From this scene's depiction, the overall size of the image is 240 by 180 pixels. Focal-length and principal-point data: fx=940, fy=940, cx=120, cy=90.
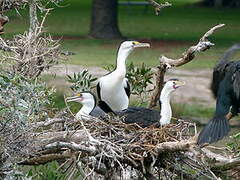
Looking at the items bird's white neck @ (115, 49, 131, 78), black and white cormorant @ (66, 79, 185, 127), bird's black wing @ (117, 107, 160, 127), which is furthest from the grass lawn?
bird's black wing @ (117, 107, 160, 127)

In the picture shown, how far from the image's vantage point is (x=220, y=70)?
9.39m

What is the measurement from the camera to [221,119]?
28.2 ft

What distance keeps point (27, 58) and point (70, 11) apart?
29.3m

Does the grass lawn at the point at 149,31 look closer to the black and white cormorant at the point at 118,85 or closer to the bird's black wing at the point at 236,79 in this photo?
the black and white cormorant at the point at 118,85

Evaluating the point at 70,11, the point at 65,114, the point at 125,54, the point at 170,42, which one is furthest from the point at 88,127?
the point at 70,11

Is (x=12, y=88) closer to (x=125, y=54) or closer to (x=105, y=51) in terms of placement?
(x=125, y=54)

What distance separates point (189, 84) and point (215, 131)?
12.0 metres

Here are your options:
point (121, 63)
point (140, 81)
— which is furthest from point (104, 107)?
point (121, 63)

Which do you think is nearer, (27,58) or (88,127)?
(88,127)

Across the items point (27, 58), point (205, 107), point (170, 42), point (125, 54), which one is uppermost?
point (27, 58)

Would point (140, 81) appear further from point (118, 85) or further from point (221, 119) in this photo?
point (221, 119)

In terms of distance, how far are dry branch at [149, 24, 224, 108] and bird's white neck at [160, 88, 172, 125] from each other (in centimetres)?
14

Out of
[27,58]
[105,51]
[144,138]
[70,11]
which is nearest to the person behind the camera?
[144,138]

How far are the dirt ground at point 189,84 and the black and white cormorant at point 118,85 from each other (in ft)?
19.0
